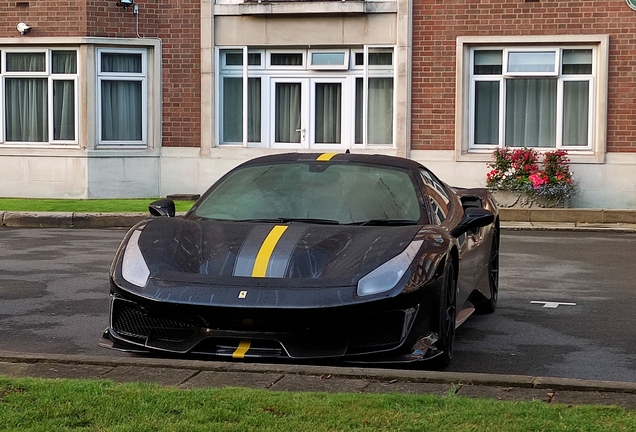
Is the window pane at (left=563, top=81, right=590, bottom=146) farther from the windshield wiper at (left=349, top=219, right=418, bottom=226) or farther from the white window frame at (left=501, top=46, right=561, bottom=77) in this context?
the windshield wiper at (left=349, top=219, right=418, bottom=226)

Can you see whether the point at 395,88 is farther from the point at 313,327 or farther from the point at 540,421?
the point at 540,421

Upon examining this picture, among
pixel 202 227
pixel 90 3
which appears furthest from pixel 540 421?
pixel 90 3

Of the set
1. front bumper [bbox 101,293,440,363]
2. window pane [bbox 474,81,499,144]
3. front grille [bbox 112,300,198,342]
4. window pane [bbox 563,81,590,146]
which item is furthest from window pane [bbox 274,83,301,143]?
front bumper [bbox 101,293,440,363]

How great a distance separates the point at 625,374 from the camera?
21.7 ft

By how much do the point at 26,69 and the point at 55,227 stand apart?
647 centimetres

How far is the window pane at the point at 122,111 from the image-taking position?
22.6 metres

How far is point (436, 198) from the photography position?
773 centimetres

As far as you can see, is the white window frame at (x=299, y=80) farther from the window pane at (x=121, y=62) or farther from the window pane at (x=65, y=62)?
the window pane at (x=65, y=62)

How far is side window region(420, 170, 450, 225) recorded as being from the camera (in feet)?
24.3

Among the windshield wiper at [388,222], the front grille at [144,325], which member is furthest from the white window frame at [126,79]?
the front grille at [144,325]

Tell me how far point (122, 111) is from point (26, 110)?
1.95 meters

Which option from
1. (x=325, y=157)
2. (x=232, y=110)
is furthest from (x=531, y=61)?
→ (x=325, y=157)

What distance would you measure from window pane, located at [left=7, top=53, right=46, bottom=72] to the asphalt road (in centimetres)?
835

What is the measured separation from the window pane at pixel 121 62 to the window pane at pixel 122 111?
266mm
